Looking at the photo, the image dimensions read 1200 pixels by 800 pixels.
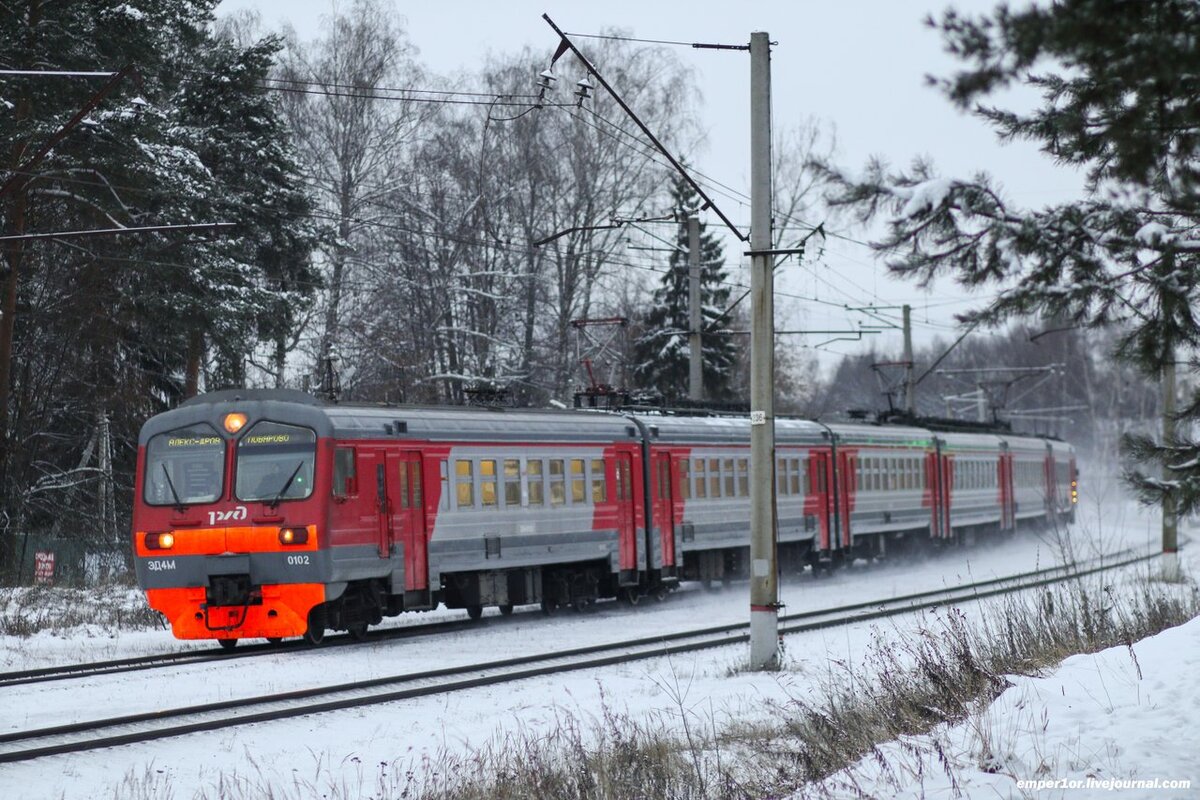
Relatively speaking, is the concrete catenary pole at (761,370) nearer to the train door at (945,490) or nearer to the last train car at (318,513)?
the last train car at (318,513)

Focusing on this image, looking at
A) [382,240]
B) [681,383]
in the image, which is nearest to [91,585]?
[382,240]

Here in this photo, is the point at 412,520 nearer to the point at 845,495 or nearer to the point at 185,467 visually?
the point at 185,467

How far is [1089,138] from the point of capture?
7.05 m

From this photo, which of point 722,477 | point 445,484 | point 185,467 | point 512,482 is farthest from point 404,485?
point 722,477

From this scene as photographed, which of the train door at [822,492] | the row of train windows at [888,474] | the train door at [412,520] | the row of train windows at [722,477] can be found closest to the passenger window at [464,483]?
the train door at [412,520]

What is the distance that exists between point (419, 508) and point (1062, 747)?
10.7 meters

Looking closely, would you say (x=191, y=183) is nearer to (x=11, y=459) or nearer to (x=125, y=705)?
(x=11, y=459)

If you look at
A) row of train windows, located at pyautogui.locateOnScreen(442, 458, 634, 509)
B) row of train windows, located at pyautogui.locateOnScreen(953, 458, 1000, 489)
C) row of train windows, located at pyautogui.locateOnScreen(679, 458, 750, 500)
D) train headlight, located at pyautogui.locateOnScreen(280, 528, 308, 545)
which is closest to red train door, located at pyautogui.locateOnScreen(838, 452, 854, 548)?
row of train windows, located at pyautogui.locateOnScreen(679, 458, 750, 500)

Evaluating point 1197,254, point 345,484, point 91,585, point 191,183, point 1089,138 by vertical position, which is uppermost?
point 191,183

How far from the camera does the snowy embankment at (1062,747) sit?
7164 mm

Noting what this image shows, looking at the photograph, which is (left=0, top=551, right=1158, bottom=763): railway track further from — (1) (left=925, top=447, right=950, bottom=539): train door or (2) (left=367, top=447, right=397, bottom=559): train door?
(1) (left=925, top=447, right=950, bottom=539): train door

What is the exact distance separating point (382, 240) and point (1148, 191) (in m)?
32.2

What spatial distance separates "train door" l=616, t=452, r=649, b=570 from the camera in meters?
21.5

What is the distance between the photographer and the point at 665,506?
74.7ft
